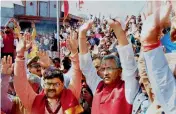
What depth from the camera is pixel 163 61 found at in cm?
158

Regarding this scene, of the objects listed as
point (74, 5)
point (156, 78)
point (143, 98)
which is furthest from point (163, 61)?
point (74, 5)

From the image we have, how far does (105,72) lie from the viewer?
7.50 ft

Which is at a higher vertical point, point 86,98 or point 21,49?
point 21,49

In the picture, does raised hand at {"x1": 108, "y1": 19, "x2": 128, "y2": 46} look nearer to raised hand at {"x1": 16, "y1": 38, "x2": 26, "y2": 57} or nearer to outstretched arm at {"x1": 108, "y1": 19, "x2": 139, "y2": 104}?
outstretched arm at {"x1": 108, "y1": 19, "x2": 139, "y2": 104}

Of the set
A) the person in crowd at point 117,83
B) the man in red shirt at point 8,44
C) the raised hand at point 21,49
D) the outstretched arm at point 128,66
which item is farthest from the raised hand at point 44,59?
the outstretched arm at point 128,66

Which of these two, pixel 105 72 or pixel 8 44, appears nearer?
pixel 105 72

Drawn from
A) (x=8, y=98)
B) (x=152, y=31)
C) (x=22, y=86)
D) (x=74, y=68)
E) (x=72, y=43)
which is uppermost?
(x=152, y=31)

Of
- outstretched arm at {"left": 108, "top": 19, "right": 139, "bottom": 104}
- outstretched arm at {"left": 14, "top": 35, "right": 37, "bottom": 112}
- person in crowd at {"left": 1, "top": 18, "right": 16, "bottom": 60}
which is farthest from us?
person in crowd at {"left": 1, "top": 18, "right": 16, "bottom": 60}

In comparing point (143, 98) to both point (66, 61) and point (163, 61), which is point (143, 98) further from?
point (66, 61)

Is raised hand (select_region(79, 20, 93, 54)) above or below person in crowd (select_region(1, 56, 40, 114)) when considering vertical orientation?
above

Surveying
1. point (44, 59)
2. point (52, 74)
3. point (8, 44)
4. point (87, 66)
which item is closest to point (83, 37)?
point (87, 66)

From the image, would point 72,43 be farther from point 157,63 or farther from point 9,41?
point 9,41

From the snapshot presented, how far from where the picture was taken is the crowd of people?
1595 millimetres

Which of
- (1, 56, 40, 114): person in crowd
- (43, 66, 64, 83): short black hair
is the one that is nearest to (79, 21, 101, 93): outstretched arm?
(43, 66, 64, 83): short black hair
